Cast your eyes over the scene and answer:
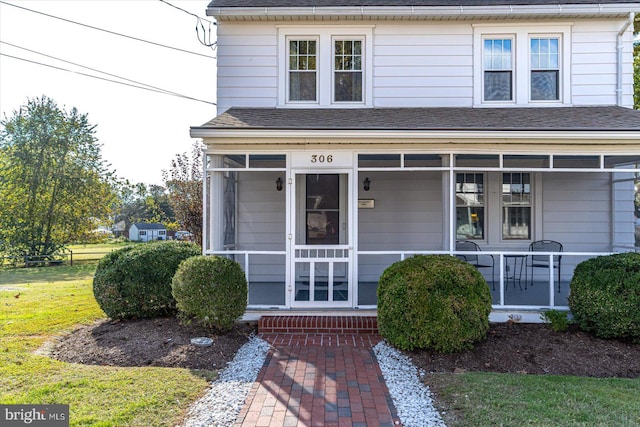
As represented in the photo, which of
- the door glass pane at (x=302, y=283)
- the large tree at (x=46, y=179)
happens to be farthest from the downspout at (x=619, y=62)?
the large tree at (x=46, y=179)

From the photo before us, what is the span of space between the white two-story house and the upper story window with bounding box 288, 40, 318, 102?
2 centimetres

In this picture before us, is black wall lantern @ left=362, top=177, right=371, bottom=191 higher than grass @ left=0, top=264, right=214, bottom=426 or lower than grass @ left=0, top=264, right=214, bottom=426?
higher

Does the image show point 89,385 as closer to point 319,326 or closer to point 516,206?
point 319,326

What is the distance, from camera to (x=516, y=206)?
8867mm

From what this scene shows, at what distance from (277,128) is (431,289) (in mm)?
3351

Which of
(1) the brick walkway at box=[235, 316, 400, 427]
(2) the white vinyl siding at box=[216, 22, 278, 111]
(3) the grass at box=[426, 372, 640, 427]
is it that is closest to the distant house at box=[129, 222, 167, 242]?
(2) the white vinyl siding at box=[216, 22, 278, 111]

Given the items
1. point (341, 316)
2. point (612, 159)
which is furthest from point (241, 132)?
point (612, 159)

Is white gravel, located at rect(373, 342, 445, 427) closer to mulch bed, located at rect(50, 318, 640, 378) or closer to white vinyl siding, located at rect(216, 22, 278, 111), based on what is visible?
mulch bed, located at rect(50, 318, 640, 378)

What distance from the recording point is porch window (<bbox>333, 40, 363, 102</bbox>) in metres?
8.41

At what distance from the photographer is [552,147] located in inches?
260

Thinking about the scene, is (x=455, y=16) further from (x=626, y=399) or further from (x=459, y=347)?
(x=626, y=399)

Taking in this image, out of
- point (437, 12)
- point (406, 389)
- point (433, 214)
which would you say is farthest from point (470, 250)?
point (437, 12)

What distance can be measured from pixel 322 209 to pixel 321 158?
217 centimetres

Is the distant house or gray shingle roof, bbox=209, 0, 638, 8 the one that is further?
the distant house
